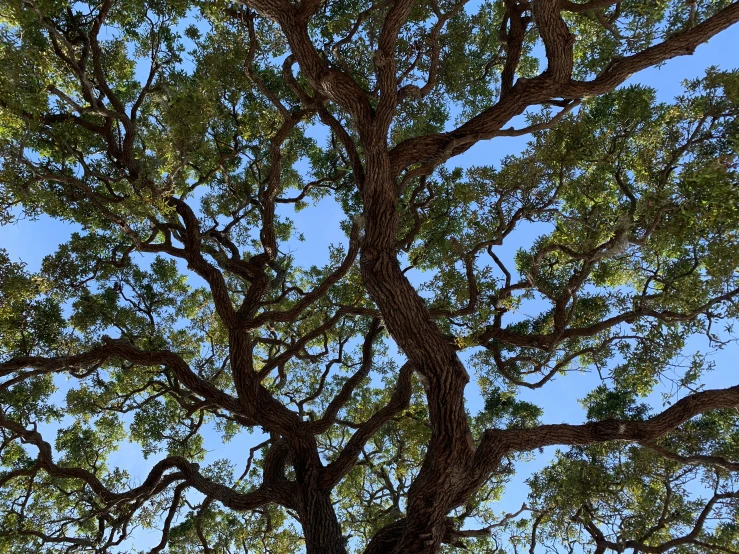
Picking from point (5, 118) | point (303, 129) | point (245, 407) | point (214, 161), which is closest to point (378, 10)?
point (303, 129)

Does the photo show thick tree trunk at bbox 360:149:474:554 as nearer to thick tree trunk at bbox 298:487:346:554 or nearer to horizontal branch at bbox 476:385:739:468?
horizontal branch at bbox 476:385:739:468

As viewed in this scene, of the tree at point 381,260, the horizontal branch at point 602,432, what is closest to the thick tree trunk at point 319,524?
the tree at point 381,260

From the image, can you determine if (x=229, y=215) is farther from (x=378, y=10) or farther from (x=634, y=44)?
(x=634, y=44)

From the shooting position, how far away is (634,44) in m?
6.48

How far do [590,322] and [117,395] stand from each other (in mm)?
8149

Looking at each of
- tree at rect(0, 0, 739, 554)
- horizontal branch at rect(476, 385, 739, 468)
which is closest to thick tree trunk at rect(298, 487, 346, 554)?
tree at rect(0, 0, 739, 554)

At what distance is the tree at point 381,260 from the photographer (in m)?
5.69

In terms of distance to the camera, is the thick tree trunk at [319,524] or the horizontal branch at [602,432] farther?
the thick tree trunk at [319,524]

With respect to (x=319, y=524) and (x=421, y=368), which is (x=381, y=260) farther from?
(x=319, y=524)

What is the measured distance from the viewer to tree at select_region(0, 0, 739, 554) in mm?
5688

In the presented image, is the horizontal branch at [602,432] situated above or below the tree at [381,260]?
below

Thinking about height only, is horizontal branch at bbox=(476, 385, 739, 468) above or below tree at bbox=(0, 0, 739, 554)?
below

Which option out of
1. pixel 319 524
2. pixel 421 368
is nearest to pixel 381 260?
pixel 421 368

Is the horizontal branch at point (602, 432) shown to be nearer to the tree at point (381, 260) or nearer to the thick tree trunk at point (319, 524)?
the tree at point (381, 260)
